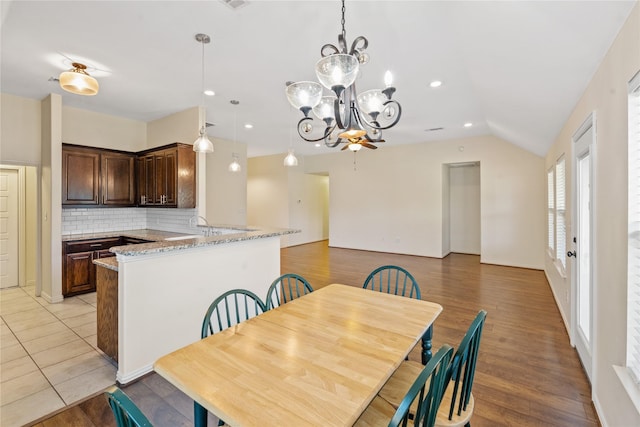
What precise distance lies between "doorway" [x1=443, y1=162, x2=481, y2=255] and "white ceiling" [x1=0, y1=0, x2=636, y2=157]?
10.7 feet

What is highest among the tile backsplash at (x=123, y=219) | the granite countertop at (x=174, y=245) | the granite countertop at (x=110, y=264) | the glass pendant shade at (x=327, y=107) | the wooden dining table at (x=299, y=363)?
the glass pendant shade at (x=327, y=107)

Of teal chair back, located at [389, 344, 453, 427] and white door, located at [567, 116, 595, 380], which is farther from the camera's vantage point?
white door, located at [567, 116, 595, 380]

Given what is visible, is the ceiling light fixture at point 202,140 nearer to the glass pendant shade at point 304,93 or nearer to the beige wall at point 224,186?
the glass pendant shade at point 304,93

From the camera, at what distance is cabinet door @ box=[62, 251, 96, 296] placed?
3.95m

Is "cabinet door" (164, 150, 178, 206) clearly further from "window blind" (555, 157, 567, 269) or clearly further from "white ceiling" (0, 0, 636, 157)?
"window blind" (555, 157, 567, 269)

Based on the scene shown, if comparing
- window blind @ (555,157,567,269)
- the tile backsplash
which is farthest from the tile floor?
window blind @ (555,157,567,269)

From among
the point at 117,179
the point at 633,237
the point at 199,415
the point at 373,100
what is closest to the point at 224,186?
the point at 117,179

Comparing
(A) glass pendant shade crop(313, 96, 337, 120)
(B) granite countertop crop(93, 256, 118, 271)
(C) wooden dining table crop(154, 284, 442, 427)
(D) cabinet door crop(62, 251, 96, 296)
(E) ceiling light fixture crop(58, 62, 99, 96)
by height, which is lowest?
(D) cabinet door crop(62, 251, 96, 296)

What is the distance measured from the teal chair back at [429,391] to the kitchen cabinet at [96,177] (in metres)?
5.07

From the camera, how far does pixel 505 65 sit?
2.45 m

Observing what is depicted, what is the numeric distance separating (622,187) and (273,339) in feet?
6.65

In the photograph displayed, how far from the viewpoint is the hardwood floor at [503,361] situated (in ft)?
6.14

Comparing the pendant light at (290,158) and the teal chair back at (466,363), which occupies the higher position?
the pendant light at (290,158)

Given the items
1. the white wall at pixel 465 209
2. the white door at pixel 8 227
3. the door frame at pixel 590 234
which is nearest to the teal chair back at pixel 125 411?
the door frame at pixel 590 234
